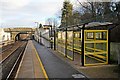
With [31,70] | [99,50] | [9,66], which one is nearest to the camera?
[31,70]

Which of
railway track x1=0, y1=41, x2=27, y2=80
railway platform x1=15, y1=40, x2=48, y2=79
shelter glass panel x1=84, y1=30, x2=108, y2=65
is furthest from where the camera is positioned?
shelter glass panel x1=84, y1=30, x2=108, y2=65

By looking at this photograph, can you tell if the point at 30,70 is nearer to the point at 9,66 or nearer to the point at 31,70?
the point at 31,70

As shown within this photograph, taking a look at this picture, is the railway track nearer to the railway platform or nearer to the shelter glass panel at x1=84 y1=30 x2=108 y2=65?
the railway platform

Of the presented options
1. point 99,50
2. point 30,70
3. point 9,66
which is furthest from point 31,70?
point 9,66

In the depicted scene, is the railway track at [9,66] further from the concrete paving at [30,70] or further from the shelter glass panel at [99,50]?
the shelter glass panel at [99,50]

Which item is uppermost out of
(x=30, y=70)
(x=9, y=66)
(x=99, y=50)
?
(x=99, y=50)

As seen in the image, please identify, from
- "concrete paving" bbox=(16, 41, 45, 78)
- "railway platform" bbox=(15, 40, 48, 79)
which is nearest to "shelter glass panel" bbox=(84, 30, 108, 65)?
"railway platform" bbox=(15, 40, 48, 79)

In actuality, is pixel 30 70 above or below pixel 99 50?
below

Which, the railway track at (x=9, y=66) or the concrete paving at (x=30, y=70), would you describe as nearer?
the concrete paving at (x=30, y=70)

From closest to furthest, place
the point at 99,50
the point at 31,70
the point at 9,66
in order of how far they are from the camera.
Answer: the point at 31,70 → the point at 99,50 → the point at 9,66

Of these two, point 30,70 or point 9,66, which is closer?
point 30,70

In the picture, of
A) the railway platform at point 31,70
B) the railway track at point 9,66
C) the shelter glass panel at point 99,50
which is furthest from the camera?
the shelter glass panel at point 99,50

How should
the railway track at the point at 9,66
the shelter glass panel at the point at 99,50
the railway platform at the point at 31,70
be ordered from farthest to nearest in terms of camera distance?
1. the shelter glass panel at the point at 99,50
2. the railway track at the point at 9,66
3. the railway platform at the point at 31,70

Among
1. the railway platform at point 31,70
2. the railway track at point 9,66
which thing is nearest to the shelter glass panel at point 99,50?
the railway platform at point 31,70
